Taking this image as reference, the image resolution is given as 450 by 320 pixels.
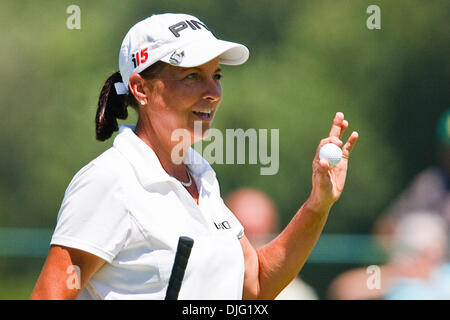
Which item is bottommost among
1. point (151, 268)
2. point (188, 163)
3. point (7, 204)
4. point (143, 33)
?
point (7, 204)

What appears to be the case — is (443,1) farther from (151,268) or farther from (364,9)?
(151,268)

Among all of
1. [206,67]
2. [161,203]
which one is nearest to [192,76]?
[206,67]

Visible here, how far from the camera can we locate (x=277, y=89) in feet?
23.2

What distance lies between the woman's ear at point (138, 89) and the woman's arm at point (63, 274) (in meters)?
0.57

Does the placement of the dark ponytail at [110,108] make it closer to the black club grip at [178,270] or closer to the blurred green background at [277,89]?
the black club grip at [178,270]

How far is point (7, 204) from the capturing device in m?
6.69

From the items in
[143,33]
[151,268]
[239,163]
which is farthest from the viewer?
[239,163]

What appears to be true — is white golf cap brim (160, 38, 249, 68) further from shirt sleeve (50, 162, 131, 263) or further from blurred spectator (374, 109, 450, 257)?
blurred spectator (374, 109, 450, 257)

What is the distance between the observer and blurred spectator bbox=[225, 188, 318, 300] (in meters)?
4.65

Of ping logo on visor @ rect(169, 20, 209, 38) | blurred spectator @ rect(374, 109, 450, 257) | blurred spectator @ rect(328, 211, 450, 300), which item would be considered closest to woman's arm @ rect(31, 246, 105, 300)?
ping logo on visor @ rect(169, 20, 209, 38)

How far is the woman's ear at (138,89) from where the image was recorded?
2.64m
